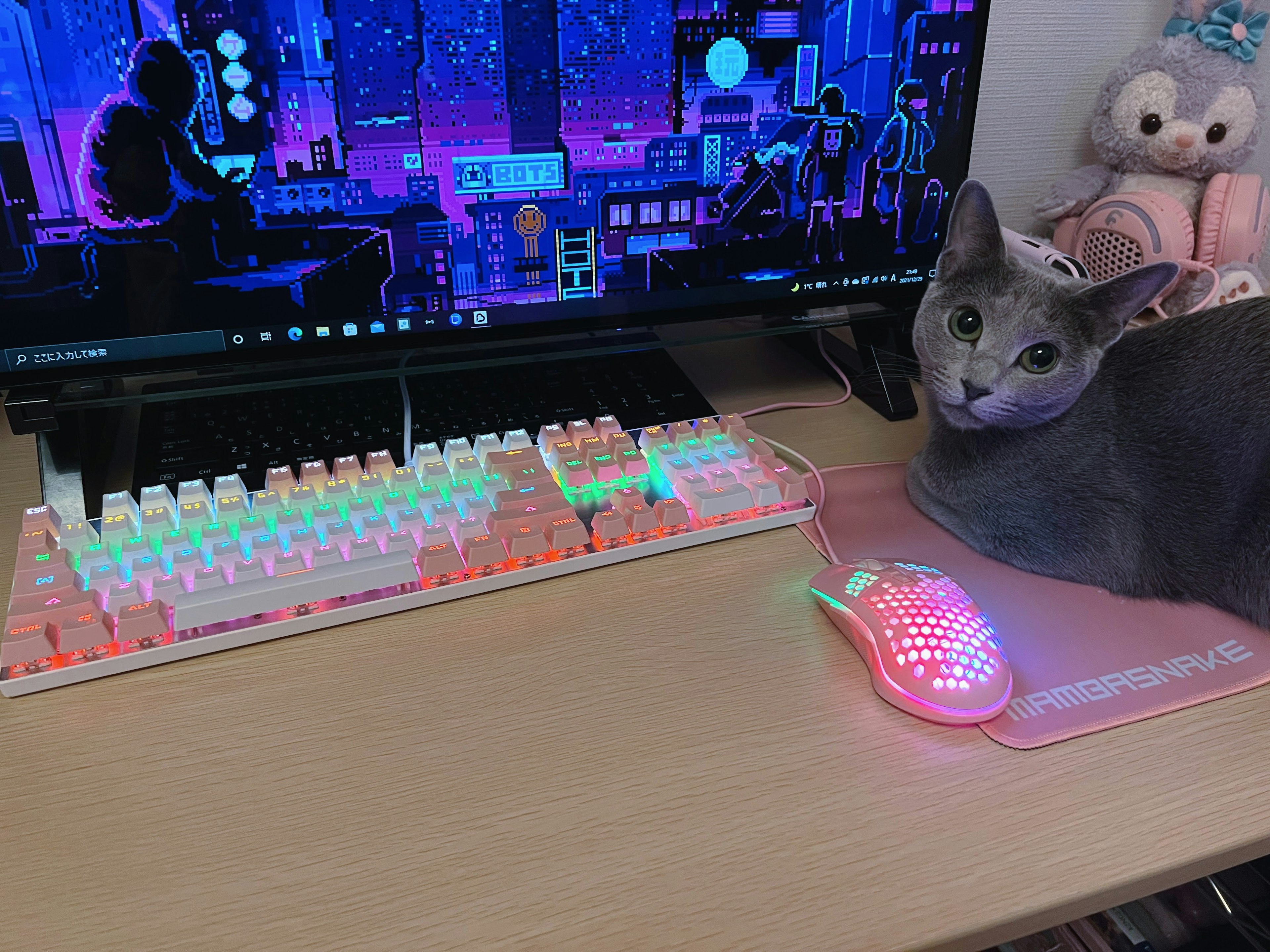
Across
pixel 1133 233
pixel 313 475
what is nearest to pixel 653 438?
pixel 313 475

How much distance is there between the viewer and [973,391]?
563 millimetres

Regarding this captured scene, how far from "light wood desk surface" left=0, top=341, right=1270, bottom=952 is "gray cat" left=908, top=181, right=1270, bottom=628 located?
0.38ft

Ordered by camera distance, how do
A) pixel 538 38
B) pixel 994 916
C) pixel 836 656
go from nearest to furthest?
pixel 994 916 → pixel 836 656 → pixel 538 38

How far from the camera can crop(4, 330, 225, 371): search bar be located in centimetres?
59

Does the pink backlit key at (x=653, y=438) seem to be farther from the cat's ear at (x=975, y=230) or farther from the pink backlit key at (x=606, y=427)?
the cat's ear at (x=975, y=230)

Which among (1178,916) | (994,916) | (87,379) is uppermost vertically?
(87,379)

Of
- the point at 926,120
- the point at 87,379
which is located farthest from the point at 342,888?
the point at 926,120

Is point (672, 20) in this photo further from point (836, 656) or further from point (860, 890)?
point (860, 890)

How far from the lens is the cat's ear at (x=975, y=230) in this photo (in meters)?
0.56

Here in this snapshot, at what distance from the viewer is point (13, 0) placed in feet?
1.72

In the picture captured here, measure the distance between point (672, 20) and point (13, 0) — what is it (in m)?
0.44

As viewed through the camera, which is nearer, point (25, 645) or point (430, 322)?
point (25, 645)

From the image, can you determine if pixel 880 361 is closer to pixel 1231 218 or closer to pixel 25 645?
pixel 1231 218

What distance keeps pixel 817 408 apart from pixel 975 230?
0.26m
